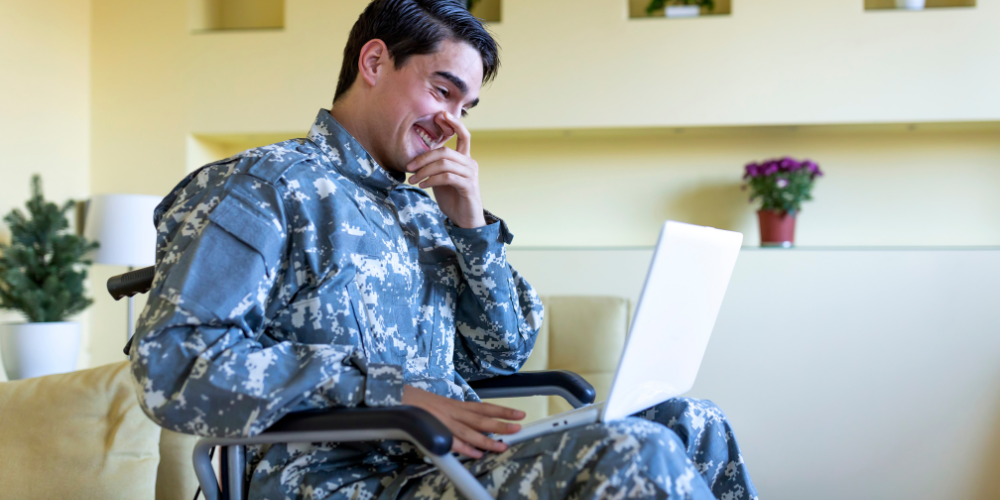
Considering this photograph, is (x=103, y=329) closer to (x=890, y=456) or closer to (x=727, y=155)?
(x=727, y=155)

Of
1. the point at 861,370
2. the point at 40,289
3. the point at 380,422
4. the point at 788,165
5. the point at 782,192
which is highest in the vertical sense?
the point at 788,165

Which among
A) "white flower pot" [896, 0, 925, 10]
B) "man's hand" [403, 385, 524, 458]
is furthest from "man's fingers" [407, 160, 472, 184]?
"white flower pot" [896, 0, 925, 10]

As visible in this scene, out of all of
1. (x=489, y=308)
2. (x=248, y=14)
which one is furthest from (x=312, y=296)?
(x=248, y=14)

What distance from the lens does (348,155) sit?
4.13 feet

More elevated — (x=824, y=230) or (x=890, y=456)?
(x=824, y=230)

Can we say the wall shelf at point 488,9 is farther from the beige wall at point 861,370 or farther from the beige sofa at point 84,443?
the beige sofa at point 84,443

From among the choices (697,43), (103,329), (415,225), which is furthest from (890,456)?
(103,329)

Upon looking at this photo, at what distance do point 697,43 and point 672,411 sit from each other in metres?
2.06

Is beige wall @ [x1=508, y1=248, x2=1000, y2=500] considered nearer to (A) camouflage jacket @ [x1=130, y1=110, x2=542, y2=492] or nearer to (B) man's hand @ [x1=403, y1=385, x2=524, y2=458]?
(A) camouflage jacket @ [x1=130, y1=110, x2=542, y2=492]

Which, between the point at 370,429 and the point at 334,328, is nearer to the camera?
the point at 370,429

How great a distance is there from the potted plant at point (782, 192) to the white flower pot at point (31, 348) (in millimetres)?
2526

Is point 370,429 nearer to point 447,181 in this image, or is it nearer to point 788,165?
point 447,181

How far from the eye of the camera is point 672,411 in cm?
118

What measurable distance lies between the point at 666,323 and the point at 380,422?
0.38 metres
